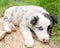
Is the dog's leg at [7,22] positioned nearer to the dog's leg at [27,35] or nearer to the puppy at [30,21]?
the puppy at [30,21]

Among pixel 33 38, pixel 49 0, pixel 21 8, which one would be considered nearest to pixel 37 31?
pixel 33 38

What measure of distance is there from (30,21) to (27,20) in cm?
19

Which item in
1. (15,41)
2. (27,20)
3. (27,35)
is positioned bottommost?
(15,41)

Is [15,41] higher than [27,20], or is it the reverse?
[27,20]

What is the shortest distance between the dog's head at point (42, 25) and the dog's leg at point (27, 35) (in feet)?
0.45

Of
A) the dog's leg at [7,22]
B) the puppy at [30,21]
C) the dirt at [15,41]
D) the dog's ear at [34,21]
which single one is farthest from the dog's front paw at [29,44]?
the dog's leg at [7,22]

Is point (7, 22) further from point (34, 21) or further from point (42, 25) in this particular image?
point (42, 25)

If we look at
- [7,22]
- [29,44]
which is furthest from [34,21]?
[7,22]

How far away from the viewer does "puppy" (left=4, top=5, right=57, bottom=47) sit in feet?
15.8

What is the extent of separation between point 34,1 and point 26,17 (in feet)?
5.41

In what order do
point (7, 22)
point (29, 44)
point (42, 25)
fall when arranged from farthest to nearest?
point (7, 22) → point (42, 25) → point (29, 44)

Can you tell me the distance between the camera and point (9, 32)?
201 inches

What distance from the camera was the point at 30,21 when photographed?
5062 mm

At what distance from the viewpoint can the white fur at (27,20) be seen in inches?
188
